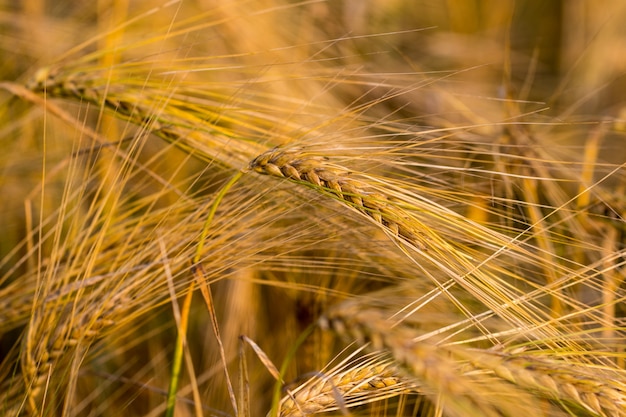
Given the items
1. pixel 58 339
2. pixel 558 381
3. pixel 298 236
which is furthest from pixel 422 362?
pixel 58 339

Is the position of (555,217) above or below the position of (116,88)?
below

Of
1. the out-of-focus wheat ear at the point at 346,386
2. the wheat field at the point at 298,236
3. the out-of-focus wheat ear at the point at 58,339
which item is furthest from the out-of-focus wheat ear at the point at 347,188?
the out-of-focus wheat ear at the point at 58,339

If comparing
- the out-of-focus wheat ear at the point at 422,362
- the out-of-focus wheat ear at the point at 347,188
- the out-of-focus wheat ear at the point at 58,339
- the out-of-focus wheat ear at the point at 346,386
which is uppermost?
the out-of-focus wheat ear at the point at 347,188

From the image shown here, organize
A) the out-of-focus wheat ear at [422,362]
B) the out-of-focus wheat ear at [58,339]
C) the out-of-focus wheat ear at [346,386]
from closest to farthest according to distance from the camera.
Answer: the out-of-focus wheat ear at [422,362] → the out-of-focus wheat ear at [346,386] → the out-of-focus wheat ear at [58,339]

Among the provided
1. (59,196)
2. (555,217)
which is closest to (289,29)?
(59,196)

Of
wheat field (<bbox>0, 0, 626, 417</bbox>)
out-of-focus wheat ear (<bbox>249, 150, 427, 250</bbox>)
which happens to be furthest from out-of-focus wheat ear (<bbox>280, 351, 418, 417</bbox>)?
out-of-focus wheat ear (<bbox>249, 150, 427, 250</bbox>)

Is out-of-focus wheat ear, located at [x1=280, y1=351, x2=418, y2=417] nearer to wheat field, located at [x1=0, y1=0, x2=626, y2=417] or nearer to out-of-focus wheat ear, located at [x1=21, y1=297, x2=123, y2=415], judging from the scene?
wheat field, located at [x1=0, y1=0, x2=626, y2=417]

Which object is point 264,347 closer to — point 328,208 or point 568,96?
point 328,208

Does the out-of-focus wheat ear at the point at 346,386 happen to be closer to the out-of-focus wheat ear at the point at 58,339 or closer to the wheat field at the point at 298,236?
the wheat field at the point at 298,236

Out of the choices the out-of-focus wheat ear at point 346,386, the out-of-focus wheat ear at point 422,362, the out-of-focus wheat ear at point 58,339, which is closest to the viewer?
the out-of-focus wheat ear at point 422,362
